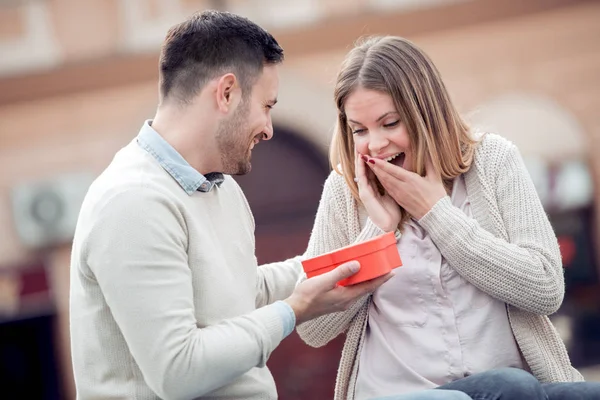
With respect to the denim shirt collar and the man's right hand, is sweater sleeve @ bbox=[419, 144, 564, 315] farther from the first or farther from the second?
the denim shirt collar

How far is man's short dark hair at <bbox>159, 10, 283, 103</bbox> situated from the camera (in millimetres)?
2277

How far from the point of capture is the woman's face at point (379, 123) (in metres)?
2.46

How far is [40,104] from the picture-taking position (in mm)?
7215

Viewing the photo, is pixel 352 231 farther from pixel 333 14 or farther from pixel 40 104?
pixel 40 104

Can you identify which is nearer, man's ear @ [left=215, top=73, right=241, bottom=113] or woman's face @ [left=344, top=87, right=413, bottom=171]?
man's ear @ [left=215, top=73, right=241, bottom=113]

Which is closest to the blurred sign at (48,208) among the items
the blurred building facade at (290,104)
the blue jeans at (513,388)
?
the blurred building facade at (290,104)

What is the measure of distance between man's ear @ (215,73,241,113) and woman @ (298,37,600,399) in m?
0.35

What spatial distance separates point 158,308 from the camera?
200 centimetres

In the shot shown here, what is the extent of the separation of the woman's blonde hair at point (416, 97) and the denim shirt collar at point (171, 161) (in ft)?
1.68

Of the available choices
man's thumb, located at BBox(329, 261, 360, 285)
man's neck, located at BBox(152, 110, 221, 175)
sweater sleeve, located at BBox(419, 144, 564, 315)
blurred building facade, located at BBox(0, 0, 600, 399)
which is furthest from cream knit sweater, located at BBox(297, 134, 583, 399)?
blurred building facade, located at BBox(0, 0, 600, 399)

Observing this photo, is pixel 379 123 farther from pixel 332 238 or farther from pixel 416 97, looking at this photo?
pixel 332 238

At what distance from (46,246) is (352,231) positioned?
4.96 meters

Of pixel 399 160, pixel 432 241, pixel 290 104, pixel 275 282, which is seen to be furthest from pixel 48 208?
pixel 432 241

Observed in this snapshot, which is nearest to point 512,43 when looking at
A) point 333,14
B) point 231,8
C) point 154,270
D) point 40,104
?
point 333,14
